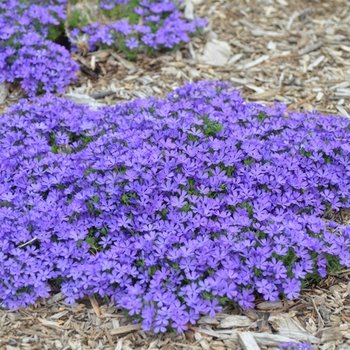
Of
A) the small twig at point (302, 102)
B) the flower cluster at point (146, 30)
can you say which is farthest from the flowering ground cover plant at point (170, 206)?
the flower cluster at point (146, 30)

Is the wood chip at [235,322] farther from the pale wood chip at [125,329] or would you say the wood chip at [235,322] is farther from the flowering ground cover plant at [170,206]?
the pale wood chip at [125,329]

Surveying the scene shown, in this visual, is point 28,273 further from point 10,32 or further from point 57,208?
point 10,32

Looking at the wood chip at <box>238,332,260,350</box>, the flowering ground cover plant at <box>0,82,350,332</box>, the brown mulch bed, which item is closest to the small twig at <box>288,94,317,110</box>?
the brown mulch bed

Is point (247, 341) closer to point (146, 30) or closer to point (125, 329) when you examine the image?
point (125, 329)

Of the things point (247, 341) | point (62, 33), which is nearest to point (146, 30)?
point (62, 33)

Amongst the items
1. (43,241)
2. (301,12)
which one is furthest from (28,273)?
(301,12)

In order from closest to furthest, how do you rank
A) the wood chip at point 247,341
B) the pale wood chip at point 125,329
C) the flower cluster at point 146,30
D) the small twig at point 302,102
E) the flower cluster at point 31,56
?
the wood chip at point 247,341 → the pale wood chip at point 125,329 → the flower cluster at point 31,56 → the small twig at point 302,102 → the flower cluster at point 146,30
